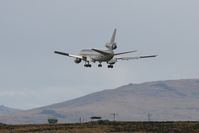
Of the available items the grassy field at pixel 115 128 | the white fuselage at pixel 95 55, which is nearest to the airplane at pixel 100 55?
the white fuselage at pixel 95 55

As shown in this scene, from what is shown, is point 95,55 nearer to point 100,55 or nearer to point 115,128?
point 100,55

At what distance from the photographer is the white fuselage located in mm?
144250

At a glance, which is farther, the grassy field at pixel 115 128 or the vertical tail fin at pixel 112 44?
the vertical tail fin at pixel 112 44

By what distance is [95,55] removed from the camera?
148625 millimetres

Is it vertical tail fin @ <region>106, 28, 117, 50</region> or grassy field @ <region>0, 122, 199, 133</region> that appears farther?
vertical tail fin @ <region>106, 28, 117, 50</region>

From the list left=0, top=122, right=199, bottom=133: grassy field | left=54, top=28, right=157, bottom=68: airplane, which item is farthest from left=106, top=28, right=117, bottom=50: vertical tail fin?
left=0, top=122, right=199, bottom=133: grassy field

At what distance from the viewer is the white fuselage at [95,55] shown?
14425cm

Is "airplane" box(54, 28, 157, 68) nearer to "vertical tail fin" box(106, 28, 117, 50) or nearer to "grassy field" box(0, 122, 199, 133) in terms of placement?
"vertical tail fin" box(106, 28, 117, 50)

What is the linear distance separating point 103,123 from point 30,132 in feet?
50.6

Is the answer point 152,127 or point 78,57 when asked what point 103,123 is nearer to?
point 152,127

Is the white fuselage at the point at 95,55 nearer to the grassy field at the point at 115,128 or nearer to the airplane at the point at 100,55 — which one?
the airplane at the point at 100,55

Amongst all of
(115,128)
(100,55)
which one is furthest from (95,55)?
(115,128)

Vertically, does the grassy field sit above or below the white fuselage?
below

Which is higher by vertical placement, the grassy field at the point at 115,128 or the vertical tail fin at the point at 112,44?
the vertical tail fin at the point at 112,44
